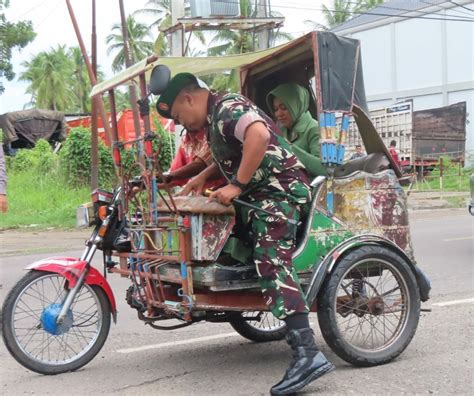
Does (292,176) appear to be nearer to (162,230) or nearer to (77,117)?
(162,230)

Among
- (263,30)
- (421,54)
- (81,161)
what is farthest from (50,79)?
(263,30)

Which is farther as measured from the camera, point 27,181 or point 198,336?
point 27,181

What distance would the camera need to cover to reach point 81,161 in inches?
717

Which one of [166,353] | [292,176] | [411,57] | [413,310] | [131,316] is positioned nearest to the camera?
[292,176]

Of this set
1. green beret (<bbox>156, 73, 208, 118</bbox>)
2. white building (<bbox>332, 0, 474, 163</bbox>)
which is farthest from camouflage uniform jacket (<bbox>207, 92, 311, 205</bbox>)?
white building (<bbox>332, 0, 474, 163</bbox>)

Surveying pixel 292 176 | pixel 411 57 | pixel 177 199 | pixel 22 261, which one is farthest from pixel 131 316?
pixel 411 57

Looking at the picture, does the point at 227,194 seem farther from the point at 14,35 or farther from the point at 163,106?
the point at 14,35

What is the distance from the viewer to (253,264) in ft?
12.8

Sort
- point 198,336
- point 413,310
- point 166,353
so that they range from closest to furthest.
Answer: point 413,310, point 166,353, point 198,336

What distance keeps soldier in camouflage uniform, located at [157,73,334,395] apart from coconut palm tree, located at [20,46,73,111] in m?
53.0

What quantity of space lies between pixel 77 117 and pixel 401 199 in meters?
Answer: 27.1

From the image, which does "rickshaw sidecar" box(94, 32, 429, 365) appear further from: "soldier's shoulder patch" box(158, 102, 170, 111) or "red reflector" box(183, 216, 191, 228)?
"soldier's shoulder patch" box(158, 102, 170, 111)

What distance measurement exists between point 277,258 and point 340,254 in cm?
48

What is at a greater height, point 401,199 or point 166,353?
point 401,199
